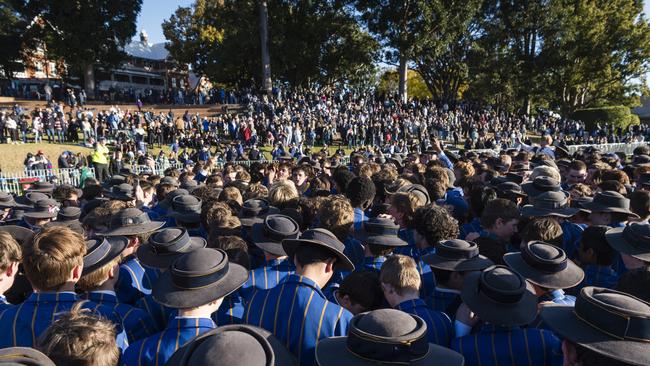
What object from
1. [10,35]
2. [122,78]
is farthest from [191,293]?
[122,78]

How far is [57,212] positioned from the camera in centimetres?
583

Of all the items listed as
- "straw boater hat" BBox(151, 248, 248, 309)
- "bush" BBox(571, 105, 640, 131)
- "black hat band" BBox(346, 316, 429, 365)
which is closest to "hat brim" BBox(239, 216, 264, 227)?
"straw boater hat" BBox(151, 248, 248, 309)

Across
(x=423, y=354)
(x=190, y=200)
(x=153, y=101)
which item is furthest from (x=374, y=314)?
(x=153, y=101)

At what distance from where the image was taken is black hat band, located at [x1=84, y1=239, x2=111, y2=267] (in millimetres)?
3090

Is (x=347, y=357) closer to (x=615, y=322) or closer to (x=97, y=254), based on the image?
(x=615, y=322)

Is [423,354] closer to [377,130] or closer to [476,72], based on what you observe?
[377,130]

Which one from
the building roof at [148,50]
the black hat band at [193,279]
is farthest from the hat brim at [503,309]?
the building roof at [148,50]

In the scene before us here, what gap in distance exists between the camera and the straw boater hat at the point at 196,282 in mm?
2457

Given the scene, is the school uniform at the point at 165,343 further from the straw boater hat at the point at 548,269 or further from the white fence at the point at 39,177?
the white fence at the point at 39,177

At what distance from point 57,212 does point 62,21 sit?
3895 cm

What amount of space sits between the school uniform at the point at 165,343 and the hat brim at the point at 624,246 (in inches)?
134

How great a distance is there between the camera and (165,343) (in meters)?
2.40

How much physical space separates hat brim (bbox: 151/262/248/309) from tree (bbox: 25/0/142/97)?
42066 millimetres

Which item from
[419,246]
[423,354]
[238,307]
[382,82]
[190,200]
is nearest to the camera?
[423,354]
